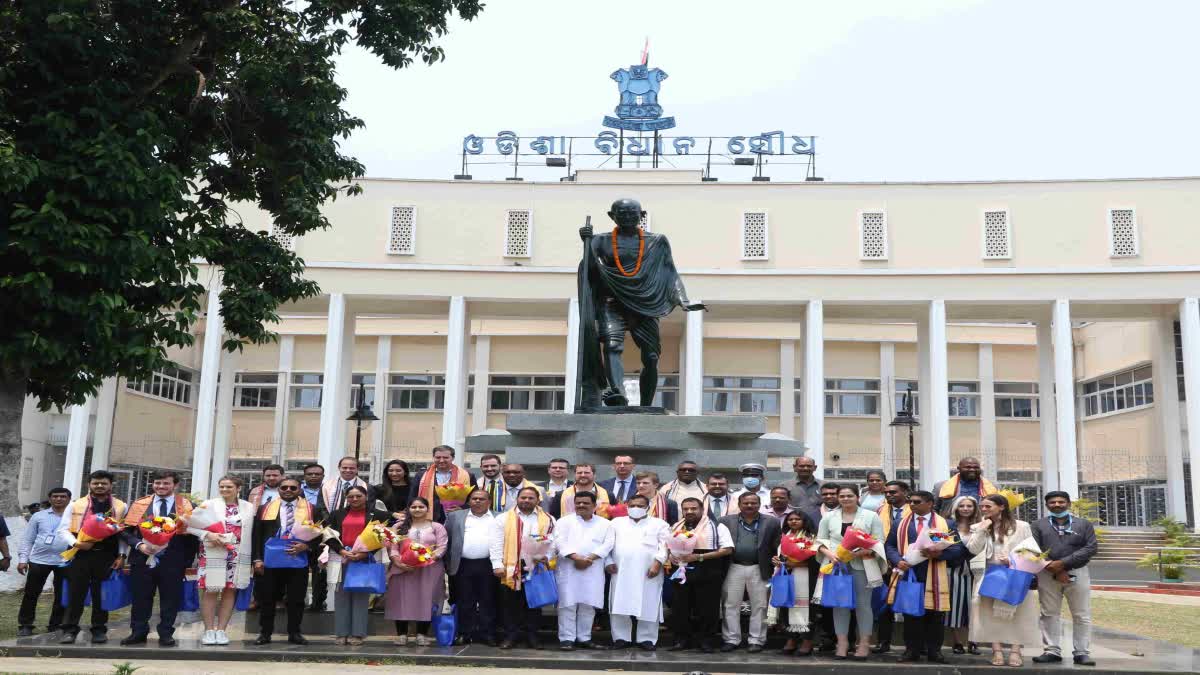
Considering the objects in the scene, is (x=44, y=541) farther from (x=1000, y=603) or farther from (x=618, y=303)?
(x=1000, y=603)

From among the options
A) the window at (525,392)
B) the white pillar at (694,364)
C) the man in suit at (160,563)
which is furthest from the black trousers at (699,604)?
the window at (525,392)

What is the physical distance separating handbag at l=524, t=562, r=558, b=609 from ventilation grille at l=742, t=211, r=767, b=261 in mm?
28823

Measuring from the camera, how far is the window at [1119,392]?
40625 mm

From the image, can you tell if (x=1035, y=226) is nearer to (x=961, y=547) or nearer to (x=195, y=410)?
(x=961, y=547)

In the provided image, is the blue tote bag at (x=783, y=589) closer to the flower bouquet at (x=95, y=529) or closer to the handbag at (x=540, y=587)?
the handbag at (x=540, y=587)

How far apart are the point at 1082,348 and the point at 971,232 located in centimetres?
1103

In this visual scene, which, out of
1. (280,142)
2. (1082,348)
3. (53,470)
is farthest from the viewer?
(1082,348)

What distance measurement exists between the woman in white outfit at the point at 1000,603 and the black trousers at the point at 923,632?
30 centimetres

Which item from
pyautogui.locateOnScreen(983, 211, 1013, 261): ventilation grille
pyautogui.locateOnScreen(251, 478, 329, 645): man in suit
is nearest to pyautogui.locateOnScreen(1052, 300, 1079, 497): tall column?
pyautogui.locateOnScreen(983, 211, 1013, 261): ventilation grille

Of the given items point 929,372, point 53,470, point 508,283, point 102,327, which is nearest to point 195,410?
point 53,470

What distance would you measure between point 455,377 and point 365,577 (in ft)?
91.0

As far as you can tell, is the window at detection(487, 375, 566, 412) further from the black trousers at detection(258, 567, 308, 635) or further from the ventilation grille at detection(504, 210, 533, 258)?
the black trousers at detection(258, 567, 308, 635)

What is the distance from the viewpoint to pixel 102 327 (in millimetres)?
11750

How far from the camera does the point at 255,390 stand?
46.4 m
